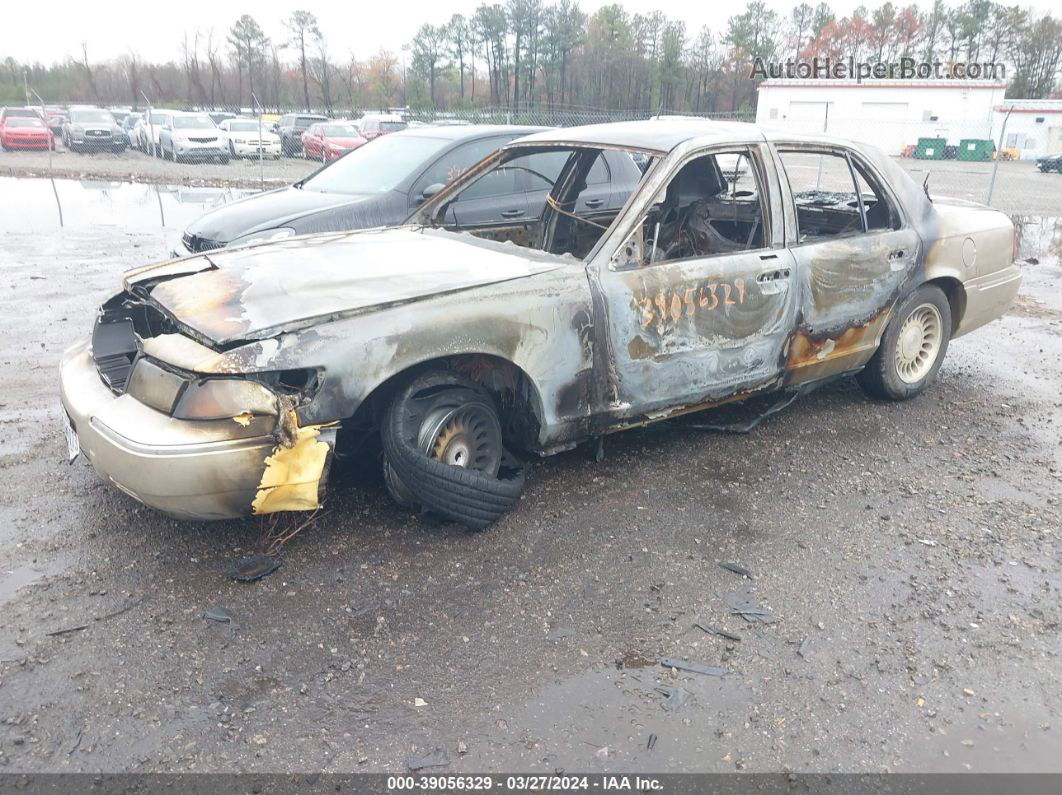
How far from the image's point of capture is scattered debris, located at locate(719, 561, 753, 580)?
331cm

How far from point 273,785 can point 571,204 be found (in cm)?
370

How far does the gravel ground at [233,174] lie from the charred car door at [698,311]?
1370cm

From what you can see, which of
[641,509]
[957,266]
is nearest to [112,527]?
[641,509]

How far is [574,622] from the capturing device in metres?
2.97

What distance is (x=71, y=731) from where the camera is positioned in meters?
2.38

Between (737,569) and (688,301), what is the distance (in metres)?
1.28

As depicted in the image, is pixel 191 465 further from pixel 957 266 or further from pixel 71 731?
pixel 957 266

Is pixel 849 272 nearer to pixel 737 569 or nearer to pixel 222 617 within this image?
pixel 737 569

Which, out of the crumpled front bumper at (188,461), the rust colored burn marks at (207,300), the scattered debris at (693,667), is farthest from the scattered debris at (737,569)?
the rust colored burn marks at (207,300)

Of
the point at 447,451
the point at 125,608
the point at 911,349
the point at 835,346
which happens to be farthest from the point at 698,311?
the point at 125,608

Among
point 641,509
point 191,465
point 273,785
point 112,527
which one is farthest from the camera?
point 641,509

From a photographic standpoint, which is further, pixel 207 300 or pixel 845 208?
pixel 845 208

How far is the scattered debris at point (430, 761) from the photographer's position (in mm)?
2309

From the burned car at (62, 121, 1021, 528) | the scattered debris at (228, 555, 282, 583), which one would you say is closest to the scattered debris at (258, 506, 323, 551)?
the scattered debris at (228, 555, 282, 583)
